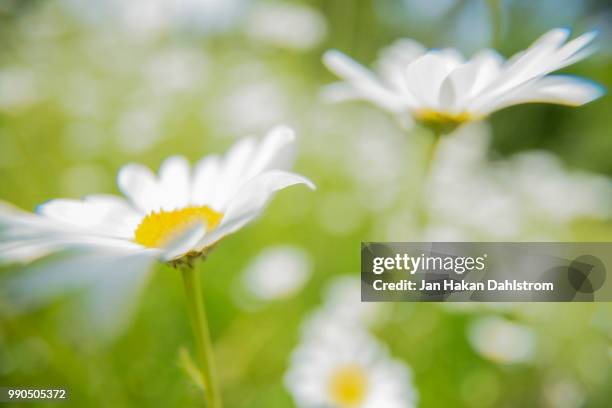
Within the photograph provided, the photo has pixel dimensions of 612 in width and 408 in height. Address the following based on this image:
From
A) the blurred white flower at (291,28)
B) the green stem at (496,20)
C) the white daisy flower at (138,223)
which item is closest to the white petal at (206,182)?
the white daisy flower at (138,223)

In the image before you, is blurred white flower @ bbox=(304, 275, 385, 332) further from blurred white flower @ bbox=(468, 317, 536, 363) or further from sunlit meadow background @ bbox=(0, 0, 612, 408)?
blurred white flower @ bbox=(468, 317, 536, 363)

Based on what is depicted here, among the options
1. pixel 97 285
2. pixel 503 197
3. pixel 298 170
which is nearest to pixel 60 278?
pixel 97 285

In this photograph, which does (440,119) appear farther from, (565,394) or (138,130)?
(138,130)

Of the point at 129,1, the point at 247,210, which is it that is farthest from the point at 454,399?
the point at 129,1

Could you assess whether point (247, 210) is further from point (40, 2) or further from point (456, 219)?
point (40, 2)

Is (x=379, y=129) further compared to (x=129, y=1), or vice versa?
(x=379, y=129)

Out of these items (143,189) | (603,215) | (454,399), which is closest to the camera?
(143,189)
